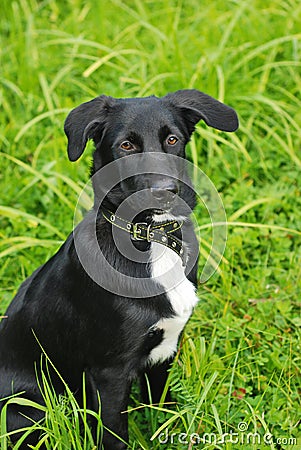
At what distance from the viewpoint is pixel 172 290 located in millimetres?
2479

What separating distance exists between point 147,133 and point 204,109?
26 centimetres

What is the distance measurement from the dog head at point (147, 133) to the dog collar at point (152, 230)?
61mm

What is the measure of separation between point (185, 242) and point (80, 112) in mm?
646

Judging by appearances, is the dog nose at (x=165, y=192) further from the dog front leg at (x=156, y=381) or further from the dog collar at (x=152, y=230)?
the dog front leg at (x=156, y=381)

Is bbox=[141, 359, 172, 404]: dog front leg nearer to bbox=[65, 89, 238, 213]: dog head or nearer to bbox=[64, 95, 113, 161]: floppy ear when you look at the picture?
bbox=[65, 89, 238, 213]: dog head

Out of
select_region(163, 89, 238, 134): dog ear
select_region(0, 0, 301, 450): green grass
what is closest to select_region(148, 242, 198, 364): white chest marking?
select_region(0, 0, 301, 450): green grass

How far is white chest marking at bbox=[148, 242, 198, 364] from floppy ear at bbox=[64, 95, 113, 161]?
0.47 m

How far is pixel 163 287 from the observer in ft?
Answer: 8.08

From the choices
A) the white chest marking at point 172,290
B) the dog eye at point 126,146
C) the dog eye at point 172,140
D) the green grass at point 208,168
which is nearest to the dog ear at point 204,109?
the dog eye at point 172,140

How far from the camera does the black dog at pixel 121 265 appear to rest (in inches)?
94.6

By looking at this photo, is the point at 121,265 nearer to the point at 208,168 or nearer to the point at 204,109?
the point at 204,109

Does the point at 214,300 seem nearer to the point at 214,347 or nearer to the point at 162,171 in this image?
the point at 214,347

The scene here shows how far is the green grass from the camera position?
2791 mm

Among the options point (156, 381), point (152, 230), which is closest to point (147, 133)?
point (152, 230)
